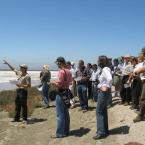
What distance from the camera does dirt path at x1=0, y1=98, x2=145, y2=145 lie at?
34.5 ft

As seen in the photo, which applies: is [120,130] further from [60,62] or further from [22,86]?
[22,86]

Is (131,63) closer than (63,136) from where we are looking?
Result: No

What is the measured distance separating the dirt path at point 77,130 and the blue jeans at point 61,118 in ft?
0.74

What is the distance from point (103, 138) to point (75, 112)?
504 centimetres

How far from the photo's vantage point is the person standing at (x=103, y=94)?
33.6ft

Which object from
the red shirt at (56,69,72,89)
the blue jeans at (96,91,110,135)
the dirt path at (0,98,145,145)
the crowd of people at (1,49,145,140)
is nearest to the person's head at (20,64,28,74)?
the crowd of people at (1,49,145,140)

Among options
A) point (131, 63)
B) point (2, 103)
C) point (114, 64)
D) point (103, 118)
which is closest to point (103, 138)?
point (103, 118)

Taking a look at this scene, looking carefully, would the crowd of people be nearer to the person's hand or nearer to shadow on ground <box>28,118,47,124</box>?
the person's hand

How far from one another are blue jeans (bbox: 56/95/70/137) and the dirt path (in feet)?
0.74

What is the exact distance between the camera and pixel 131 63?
45.7 ft

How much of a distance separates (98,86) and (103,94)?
0.88 ft

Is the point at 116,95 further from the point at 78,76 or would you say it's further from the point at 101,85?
the point at 101,85

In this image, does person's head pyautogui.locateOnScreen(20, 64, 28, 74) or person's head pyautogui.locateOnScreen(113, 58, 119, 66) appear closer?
person's head pyautogui.locateOnScreen(20, 64, 28, 74)

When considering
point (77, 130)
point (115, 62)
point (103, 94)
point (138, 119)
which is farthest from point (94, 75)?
point (103, 94)
